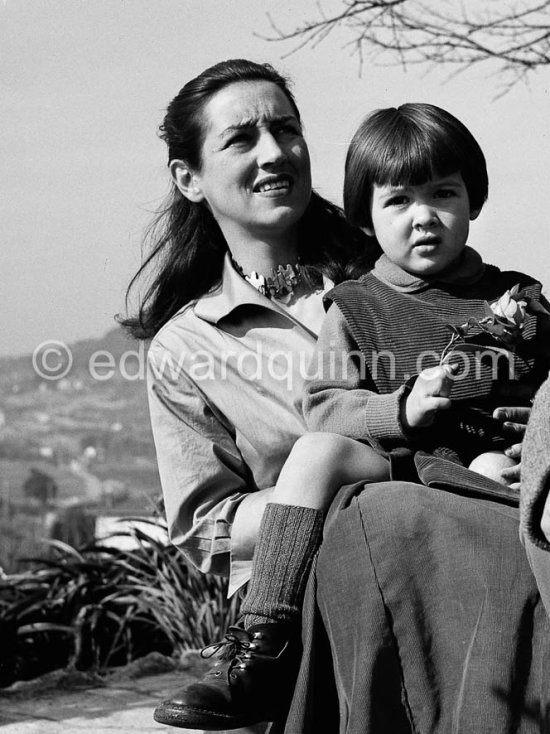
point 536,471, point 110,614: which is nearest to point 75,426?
point 110,614

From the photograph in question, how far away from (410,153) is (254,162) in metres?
0.63

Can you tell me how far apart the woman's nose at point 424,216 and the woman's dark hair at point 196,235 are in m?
0.55

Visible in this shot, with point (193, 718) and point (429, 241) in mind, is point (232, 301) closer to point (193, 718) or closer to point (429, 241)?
point (429, 241)

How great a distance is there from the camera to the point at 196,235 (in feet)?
11.2

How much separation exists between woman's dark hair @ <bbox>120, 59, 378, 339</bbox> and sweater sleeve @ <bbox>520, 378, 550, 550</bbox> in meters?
1.46

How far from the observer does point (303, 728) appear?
89.2 inches

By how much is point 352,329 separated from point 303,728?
0.88 meters

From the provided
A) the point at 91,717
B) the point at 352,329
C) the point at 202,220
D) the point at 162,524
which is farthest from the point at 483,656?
the point at 162,524

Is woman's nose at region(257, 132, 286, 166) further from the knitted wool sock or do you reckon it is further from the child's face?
the knitted wool sock

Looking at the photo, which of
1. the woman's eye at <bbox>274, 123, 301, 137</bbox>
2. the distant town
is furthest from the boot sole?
the distant town

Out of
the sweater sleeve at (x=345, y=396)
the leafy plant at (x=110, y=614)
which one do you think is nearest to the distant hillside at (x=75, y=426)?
the leafy plant at (x=110, y=614)

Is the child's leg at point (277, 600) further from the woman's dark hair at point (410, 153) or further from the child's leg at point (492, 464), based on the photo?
the woman's dark hair at point (410, 153)

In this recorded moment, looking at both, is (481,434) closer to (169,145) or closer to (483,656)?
(483,656)

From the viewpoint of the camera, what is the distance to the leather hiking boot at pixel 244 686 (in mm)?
2314
